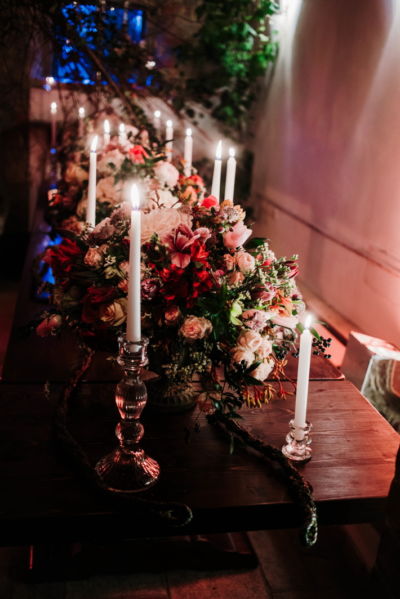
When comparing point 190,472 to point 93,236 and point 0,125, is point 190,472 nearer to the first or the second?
point 93,236

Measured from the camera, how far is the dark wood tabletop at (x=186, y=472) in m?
1.22

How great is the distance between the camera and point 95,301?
1.38 m

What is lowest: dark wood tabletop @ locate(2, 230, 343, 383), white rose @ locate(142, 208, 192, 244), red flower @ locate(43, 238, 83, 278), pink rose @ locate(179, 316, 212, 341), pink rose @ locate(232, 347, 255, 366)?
dark wood tabletop @ locate(2, 230, 343, 383)

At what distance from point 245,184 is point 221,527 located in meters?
4.34

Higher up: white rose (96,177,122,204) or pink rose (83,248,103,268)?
pink rose (83,248,103,268)

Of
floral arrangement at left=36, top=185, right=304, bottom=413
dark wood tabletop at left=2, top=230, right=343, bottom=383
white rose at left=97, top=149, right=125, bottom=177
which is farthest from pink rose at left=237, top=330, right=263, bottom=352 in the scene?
white rose at left=97, top=149, right=125, bottom=177

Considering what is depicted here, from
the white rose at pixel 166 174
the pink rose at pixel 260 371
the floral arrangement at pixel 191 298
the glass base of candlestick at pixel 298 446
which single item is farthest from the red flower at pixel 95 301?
the white rose at pixel 166 174

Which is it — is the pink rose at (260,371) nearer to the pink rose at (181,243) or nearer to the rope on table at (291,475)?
the rope on table at (291,475)

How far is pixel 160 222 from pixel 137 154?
5.05ft

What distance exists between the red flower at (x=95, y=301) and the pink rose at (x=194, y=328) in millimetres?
187

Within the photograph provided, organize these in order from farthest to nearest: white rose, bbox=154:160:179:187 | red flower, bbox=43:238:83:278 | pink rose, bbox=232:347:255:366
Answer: white rose, bbox=154:160:179:187, red flower, bbox=43:238:83:278, pink rose, bbox=232:347:255:366

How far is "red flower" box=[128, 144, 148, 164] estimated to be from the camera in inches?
112

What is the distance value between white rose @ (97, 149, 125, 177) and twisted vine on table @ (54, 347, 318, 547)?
1450mm

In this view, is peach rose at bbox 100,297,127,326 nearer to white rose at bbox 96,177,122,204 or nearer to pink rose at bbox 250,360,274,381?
pink rose at bbox 250,360,274,381
